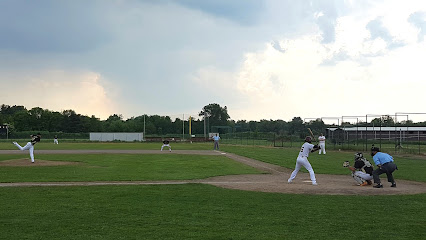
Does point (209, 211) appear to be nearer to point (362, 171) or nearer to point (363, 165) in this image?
point (363, 165)

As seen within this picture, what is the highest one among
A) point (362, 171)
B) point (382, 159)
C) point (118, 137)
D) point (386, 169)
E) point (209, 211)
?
point (118, 137)

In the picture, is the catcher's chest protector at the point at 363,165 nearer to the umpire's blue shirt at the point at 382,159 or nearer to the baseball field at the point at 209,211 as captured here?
the umpire's blue shirt at the point at 382,159

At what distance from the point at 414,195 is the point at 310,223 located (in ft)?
20.1

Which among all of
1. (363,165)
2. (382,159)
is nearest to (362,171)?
(363,165)

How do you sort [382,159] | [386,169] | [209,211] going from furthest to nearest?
[382,159], [386,169], [209,211]

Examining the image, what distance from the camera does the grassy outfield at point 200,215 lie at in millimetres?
6984

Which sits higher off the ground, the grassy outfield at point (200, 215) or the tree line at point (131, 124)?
the tree line at point (131, 124)

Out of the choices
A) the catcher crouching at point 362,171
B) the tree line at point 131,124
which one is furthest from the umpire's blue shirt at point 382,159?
the tree line at point 131,124

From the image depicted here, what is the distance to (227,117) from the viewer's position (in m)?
150

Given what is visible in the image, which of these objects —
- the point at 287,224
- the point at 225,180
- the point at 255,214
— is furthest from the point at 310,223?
the point at 225,180

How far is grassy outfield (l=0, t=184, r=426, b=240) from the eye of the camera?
698cm

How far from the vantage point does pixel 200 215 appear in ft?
28.0

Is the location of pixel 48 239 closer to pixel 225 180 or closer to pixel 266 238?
pixel 266 238

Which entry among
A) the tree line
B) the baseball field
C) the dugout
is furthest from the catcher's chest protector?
the dugout
